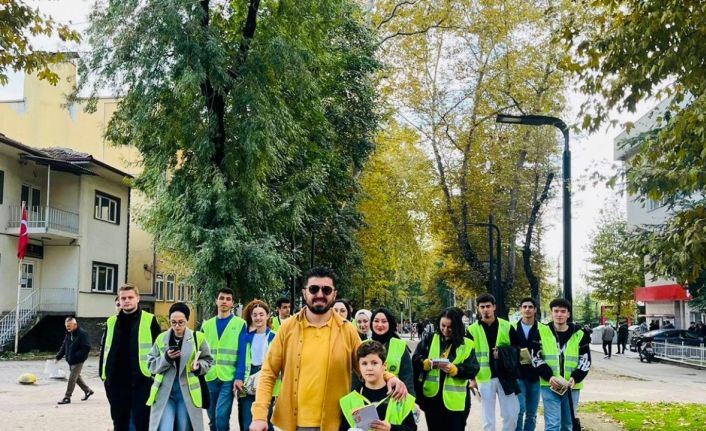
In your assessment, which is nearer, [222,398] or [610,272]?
[222,398]

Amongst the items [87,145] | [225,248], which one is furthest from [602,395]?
[87,145]

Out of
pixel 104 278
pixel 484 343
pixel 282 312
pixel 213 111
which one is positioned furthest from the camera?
pixel 104 278

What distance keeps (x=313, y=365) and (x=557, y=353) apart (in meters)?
5.12

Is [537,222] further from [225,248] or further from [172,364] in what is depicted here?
[172,364]

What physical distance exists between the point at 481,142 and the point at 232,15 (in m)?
19.1

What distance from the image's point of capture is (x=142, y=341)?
8.98 meters

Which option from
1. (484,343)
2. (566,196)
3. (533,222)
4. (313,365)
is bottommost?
(484,343)

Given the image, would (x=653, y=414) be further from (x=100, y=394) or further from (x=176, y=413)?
(x=100, y=394)

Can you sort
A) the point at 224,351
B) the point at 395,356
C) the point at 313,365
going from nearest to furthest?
the point at 313,365, the point at 395,356, the point at 224,351

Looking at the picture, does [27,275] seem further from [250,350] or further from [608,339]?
[250,350]

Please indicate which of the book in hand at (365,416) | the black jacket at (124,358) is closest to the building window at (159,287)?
the black jacket at (124,358)

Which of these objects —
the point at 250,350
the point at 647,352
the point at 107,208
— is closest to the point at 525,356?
the point at 250,350

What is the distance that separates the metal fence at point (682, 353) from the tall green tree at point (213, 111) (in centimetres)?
2026

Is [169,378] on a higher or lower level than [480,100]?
lower
